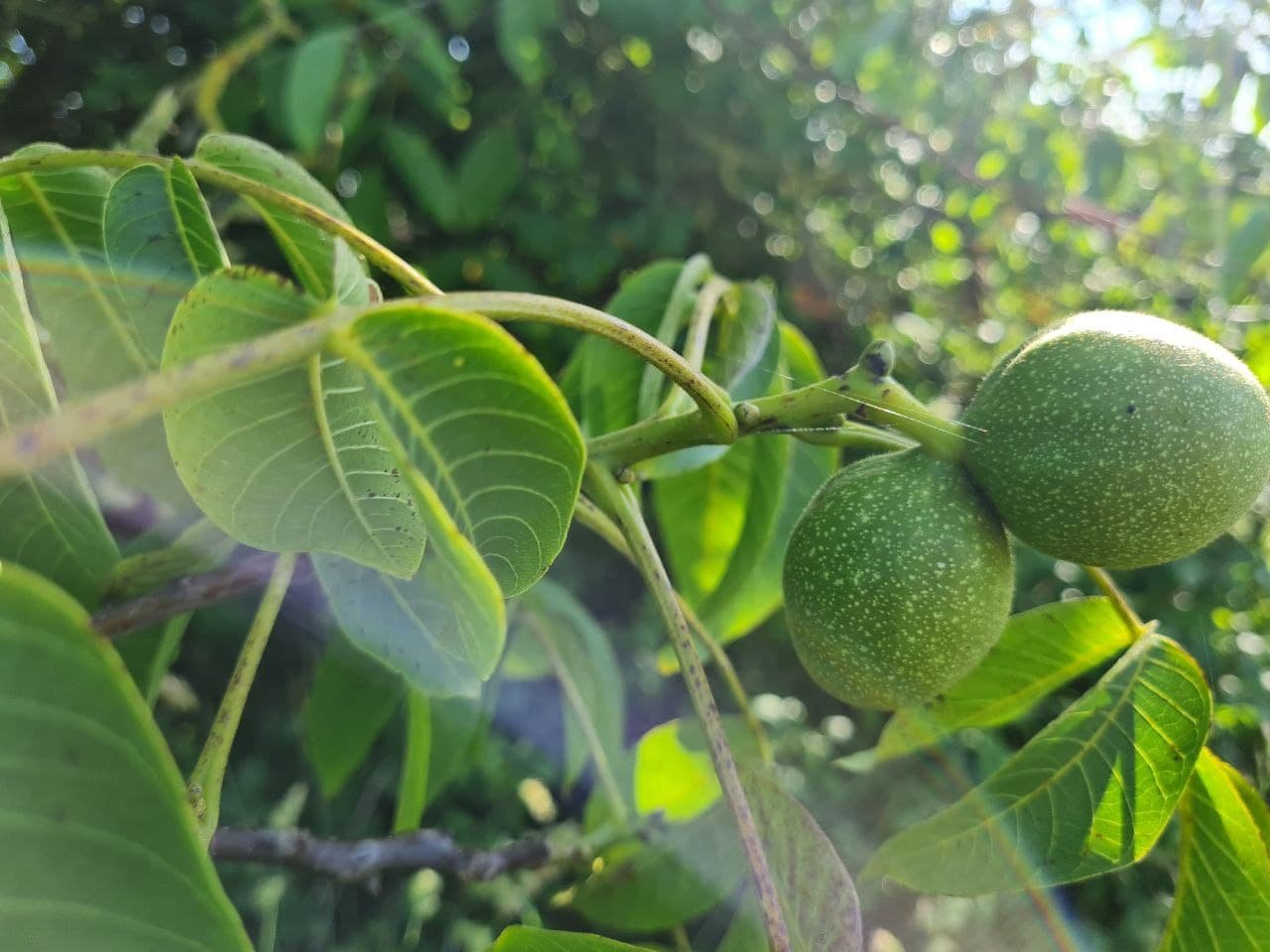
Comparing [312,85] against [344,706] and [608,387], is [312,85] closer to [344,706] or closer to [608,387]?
[608,387]

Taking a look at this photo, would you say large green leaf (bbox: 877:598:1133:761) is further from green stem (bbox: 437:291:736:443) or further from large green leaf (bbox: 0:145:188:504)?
large green leaf (bbox: 0:145:188:504)

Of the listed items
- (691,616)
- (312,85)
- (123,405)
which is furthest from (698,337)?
(312,85)

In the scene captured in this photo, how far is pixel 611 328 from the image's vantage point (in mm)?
509

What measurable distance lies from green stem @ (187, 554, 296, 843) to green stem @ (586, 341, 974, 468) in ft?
0.99

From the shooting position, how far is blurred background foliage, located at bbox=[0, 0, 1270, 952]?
1.60 metres

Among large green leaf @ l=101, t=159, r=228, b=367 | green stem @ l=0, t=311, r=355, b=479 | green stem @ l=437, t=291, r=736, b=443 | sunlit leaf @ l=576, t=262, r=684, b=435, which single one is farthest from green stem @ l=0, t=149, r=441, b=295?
sunlit leaf @ l=576, t=262, r=684, b=435

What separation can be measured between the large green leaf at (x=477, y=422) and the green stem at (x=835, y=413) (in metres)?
0.20

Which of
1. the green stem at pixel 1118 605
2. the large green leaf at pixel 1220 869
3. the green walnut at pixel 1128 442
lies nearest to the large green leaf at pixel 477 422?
the green walnut at pixel 1128 442

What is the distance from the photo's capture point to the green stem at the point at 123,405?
287 millimetres

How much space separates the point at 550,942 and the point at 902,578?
348 mm

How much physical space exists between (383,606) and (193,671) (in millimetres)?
1581

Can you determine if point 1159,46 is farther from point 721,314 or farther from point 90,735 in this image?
point 90,735

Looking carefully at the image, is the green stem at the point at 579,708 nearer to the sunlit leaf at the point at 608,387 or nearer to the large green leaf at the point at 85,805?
the sunlit leaf at the point at 608,387

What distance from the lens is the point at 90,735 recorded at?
0.35 m
